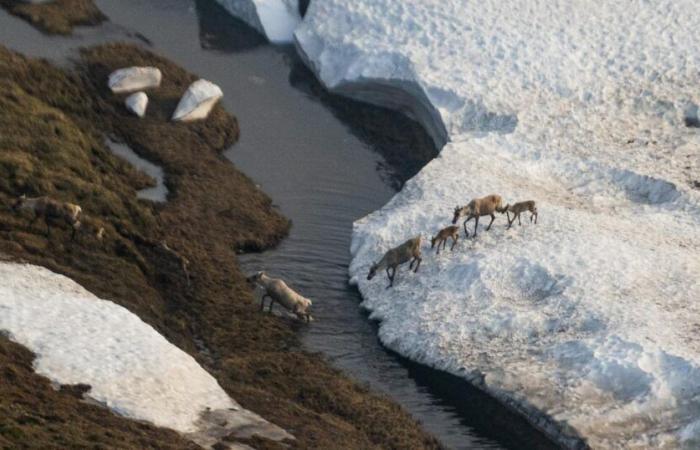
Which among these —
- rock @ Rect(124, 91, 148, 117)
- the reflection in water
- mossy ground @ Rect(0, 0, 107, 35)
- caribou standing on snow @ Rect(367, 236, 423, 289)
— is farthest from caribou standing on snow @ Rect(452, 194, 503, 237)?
mossy ground @ Rect(0, 0, 107, 35)

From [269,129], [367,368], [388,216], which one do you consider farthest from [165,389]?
[269,129]

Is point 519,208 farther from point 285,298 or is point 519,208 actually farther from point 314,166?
point 314,166

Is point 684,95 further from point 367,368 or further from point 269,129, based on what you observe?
point 367,368

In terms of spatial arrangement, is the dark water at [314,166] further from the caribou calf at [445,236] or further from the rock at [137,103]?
the rock at [137,103]

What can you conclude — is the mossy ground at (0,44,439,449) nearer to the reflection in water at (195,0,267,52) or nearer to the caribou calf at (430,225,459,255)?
the caribou calf at (430,225,459,255)

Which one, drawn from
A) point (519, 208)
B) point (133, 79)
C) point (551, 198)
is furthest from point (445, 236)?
point (133, 79)

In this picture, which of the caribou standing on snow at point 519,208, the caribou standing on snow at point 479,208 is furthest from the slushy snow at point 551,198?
the caribou standing on snow at point 479,208
